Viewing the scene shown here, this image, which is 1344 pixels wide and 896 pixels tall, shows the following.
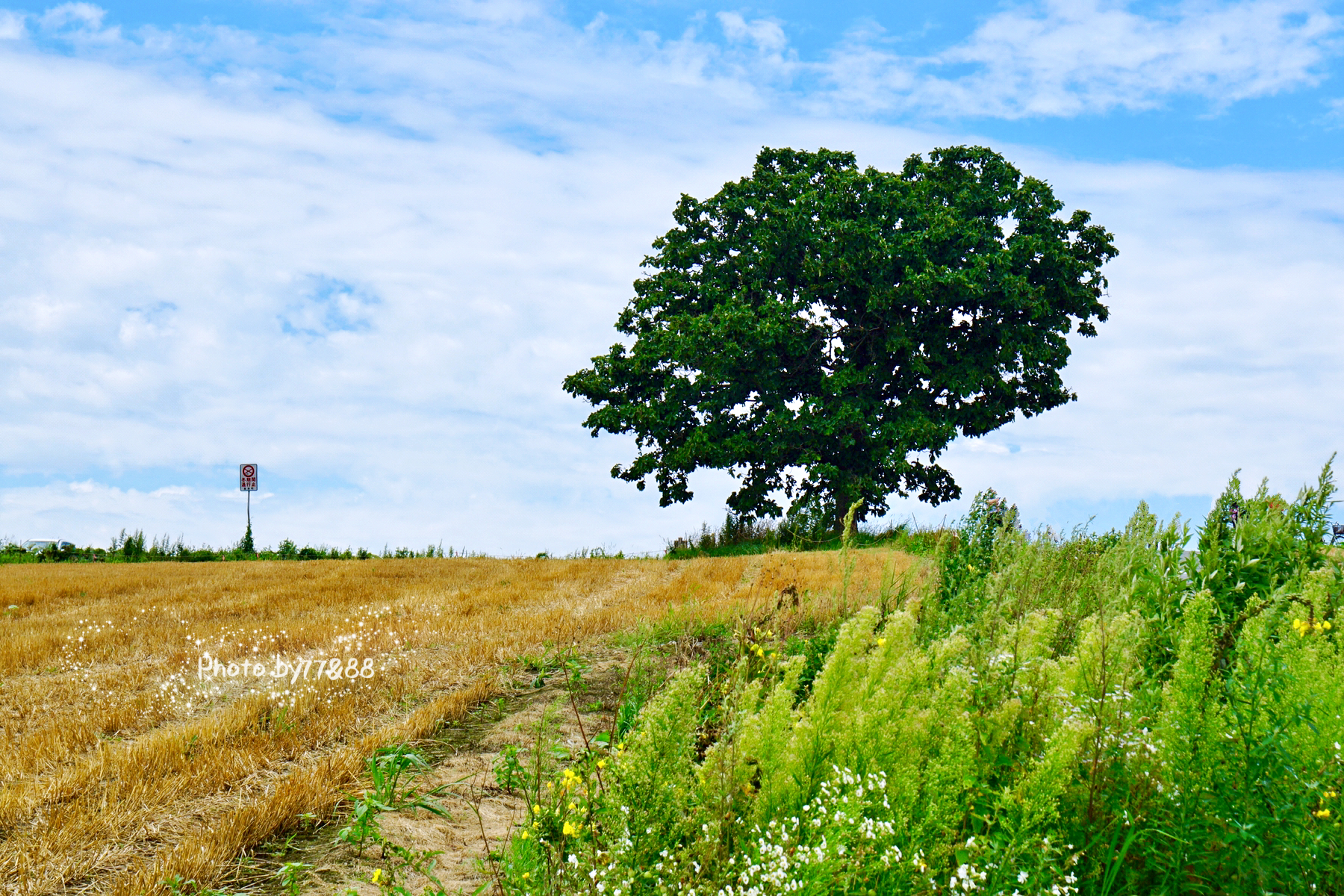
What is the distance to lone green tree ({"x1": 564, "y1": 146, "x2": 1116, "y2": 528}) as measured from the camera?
1942 centimetres

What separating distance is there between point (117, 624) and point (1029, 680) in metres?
9.53

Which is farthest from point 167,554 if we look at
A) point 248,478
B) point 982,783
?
point 982,783

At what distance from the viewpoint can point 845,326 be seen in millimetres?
21531

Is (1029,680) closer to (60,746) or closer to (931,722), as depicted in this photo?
(931,722)

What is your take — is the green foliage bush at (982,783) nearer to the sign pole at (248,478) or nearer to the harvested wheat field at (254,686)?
the harvested wheat field at (254,686)

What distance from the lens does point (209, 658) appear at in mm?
7621

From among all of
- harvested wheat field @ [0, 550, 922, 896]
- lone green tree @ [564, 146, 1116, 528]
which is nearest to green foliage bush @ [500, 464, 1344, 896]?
harvested wheat field @ [0, 550, 922, 896]

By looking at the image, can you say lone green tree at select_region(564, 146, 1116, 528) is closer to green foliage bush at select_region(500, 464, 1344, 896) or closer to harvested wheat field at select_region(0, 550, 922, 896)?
harvested wheat field at select_region(0, 550, 922, 896)

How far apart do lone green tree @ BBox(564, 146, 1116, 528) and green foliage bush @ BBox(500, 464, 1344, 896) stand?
603 inches

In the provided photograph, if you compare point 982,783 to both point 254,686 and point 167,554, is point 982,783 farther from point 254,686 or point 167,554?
point 167,554

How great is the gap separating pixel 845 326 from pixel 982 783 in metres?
19.1

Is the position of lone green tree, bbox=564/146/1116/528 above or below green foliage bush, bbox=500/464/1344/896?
above

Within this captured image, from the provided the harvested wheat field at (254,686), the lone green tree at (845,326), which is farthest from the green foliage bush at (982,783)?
the lone green tree at (845,326)

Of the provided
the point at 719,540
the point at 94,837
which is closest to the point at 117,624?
the point at 94,837
